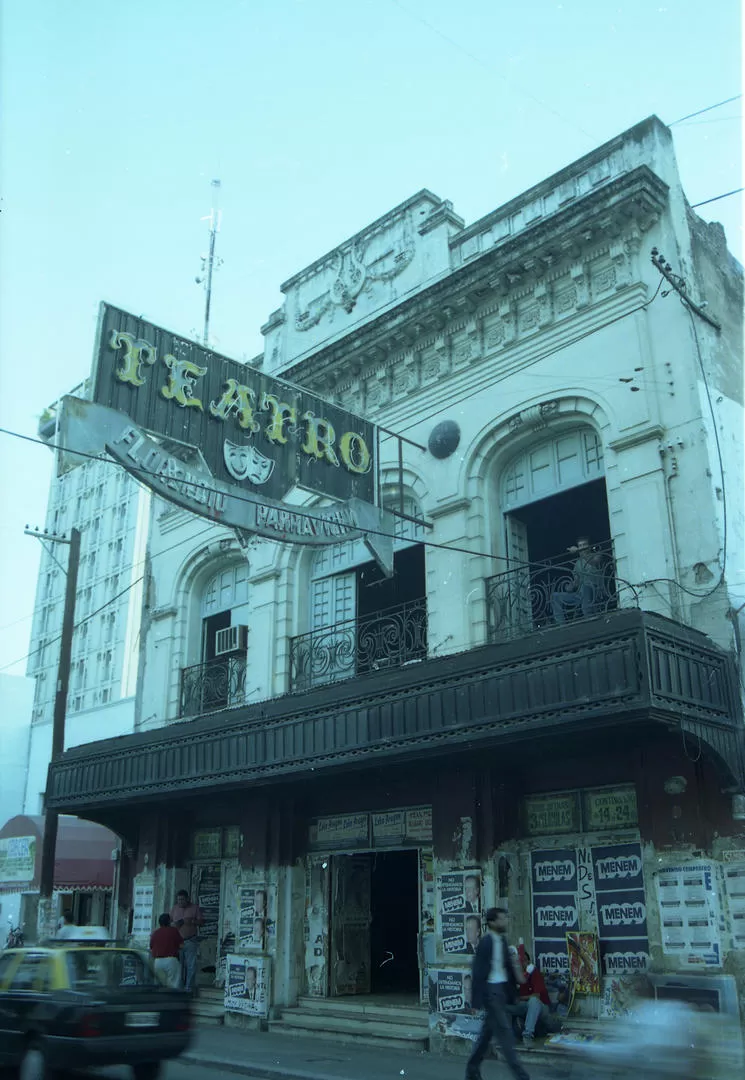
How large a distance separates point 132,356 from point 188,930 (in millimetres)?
9366

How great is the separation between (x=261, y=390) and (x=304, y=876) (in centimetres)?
749

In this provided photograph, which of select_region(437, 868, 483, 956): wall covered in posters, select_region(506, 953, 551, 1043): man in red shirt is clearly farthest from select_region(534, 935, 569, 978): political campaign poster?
select_region(437, 868, 483, 956): wall covered in posters

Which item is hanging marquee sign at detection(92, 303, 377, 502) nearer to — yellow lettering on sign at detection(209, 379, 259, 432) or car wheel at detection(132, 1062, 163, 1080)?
yellow lettering on sign at detection(209, 379, 259, 432)

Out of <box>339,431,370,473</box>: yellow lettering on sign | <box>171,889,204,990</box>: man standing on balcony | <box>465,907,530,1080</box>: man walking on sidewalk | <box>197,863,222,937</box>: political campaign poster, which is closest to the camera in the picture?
<box>465,907,530,1080</box>: man walking on sidewalk

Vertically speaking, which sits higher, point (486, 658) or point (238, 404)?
point (238, 404)

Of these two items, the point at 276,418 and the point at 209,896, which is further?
the point at 209,896

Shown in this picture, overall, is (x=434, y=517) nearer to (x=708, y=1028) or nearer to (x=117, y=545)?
(x=708, y=1028)

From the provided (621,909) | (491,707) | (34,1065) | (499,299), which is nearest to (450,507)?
(499,299)

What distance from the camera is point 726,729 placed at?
1000 centimetres

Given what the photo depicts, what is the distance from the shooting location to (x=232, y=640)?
1692 cm

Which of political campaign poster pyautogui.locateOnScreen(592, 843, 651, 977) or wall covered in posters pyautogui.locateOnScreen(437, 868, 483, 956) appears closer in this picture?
political campaign poster pyautogui.locateOnScreen(592, 843, 651, 977)

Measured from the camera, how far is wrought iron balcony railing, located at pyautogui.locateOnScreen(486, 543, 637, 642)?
38.8 feet

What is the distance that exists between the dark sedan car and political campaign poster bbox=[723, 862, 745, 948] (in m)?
5.45

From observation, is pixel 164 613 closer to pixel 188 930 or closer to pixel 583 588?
pixel 188 930
